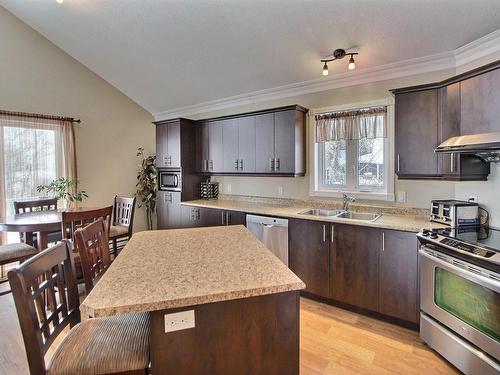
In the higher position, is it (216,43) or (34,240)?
(216,43)

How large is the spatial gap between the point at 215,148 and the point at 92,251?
2.83 metres

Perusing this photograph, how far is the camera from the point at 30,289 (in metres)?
1.11

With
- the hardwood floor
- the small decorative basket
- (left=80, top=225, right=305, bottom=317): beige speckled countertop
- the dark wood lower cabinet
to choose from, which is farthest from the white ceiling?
the hardwood floor

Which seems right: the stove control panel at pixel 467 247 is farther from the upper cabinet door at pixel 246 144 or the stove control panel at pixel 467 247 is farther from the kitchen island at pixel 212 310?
the upper cabinet door at pixel 246 144

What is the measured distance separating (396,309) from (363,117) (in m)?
2.06

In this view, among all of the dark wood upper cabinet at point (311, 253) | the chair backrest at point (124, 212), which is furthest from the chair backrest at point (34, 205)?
the dark wood upper cabinet at point (311, 253)

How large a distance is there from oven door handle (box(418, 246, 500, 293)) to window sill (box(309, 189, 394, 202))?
39.5 inches

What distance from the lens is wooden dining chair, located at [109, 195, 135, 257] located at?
3674 millimetres

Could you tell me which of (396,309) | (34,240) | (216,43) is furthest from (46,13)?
(396,309)

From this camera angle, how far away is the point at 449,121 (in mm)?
2461

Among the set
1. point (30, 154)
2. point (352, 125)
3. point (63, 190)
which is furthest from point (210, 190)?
point (30, 154)

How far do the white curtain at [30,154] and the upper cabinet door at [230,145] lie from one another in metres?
2.46

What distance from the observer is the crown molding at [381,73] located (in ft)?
8.38

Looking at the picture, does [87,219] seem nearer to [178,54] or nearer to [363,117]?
[178,54]
